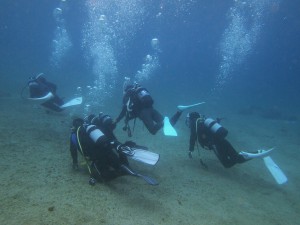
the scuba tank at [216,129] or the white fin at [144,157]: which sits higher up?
the scuba tank at [216,129]

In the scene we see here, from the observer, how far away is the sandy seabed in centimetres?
508

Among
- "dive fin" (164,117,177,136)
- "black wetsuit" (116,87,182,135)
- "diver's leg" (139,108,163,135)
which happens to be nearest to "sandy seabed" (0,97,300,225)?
"dive fin" (164,117,177,136)

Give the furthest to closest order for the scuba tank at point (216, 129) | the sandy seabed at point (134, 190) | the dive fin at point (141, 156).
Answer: the scuba tank at point (216, 129)
the dive fin at point (141, 156)
the sandy seabed at point (134, 190)

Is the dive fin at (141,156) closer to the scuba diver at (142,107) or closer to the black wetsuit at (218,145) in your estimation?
the scuba diver at (142,107)

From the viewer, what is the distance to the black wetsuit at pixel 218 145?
7905mm

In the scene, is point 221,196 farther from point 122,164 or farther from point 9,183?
point 9,183

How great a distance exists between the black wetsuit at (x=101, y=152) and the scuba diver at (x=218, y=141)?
9.63ft

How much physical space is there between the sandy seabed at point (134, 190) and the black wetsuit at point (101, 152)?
1.19ft

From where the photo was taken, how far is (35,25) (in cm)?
13912

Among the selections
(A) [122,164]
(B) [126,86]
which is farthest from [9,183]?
(B) [126,86]

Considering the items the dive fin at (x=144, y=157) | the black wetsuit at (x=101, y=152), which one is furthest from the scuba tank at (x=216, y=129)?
the black wetsuit at (x=101, y=152)

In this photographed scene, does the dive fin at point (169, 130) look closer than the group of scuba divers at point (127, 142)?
No

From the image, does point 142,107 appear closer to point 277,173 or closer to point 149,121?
point 149,121

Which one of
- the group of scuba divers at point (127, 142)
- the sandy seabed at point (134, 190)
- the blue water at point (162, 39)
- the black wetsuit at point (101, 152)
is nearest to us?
the sandy seabed at point (134, 190)
